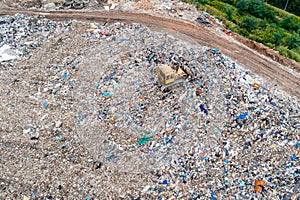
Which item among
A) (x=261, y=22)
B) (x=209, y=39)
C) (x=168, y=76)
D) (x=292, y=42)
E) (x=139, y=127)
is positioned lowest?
(x=139, y=127)

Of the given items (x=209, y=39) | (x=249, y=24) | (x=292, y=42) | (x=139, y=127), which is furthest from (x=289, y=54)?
(x=139, y=127)

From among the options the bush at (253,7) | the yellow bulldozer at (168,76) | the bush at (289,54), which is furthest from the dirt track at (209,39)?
the bush at (253,7)

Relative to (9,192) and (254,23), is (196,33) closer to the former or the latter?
(254,23)

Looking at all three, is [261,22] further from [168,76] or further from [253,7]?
[168,76]

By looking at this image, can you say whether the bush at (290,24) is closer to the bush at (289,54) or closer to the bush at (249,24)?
the bush at (249,24)

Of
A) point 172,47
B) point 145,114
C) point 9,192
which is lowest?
point 9,192

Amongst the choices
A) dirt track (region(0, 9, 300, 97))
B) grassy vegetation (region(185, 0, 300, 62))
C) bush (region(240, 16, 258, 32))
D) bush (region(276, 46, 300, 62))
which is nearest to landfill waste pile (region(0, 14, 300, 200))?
dirt track (region(0, 9, 300, 97))

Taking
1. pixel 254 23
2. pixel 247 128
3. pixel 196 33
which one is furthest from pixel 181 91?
pixel 254 23
